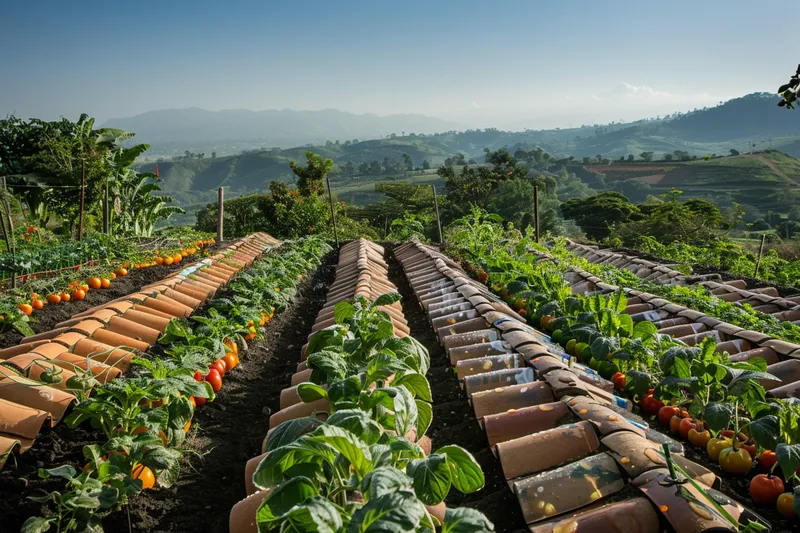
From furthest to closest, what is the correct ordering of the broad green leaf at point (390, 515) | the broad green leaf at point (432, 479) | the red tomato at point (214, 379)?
the red tomato at point (214, 379)
the broad green leaf at point (432, 479)
the broad green leaf at point (390, 515)

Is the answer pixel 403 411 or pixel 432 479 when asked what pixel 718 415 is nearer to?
pixel 403 411

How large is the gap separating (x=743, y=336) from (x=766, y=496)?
2781 mm

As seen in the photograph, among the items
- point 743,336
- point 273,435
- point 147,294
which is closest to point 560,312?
point 743,336

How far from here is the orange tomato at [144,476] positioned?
2986 mm

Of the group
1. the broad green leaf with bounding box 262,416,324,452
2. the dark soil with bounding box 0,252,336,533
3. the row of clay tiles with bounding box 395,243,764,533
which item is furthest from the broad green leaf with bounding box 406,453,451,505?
the dark soil with bounding box 0,252,336,533

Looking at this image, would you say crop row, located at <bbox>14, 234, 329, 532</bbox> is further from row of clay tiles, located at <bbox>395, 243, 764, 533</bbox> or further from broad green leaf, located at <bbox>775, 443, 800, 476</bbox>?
broad green leaf, located at <bbox>775, 443, 800, 476</bbox>

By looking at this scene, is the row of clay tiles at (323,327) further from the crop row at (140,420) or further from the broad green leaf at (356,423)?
the broad green leaf at (356,423)

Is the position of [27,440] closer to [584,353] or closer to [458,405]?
[458,405]

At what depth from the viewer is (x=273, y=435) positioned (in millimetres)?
2223

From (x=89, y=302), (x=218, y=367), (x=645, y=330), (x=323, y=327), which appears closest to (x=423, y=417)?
(x=645, y=330)

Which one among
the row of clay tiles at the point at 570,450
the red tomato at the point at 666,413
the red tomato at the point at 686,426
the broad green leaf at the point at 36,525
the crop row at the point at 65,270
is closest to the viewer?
the row of clay tiles at the point at 570,450

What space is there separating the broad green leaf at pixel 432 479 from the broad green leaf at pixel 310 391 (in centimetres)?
85

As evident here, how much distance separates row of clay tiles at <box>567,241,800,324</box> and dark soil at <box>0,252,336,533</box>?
639 centimetres

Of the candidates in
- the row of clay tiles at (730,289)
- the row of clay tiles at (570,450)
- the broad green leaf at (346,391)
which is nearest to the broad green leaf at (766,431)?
the row of clay tiles at (570,450)
